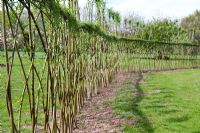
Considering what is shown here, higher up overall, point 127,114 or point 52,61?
point 52,61

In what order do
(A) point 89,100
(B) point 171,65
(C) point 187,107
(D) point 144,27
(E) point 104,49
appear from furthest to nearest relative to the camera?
1. (D) point 144,27
2. (B) point 171,65
3. (E) point 104,49
4. (A) point 89,100
5. (C) point 187,107

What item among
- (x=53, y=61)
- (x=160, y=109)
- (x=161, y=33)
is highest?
(x=161, y=33)

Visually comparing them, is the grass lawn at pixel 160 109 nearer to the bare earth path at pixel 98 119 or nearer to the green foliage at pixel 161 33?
the bare earth path at pixel 98 119

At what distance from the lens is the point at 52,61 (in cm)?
566

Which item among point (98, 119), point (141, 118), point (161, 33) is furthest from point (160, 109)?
point (161, 33)

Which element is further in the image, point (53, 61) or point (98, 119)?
point (98, 119)

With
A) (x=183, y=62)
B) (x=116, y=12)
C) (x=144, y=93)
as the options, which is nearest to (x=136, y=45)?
(x=116, y=12)

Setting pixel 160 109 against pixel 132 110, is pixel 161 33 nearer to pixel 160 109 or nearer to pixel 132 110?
pixel 160 109

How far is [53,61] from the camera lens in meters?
5.71

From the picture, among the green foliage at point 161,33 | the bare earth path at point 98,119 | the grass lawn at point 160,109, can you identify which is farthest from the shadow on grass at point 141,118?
the green foliage at point 161,33

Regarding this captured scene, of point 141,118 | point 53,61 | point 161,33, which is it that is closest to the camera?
point 53,61

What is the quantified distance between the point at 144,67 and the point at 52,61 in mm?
24132

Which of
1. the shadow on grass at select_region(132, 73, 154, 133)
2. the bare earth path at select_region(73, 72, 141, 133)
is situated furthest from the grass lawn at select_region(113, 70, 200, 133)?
the bare earth path at select_region(73, 72, 141, 133)

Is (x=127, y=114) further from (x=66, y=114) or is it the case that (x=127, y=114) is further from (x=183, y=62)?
(x=183, y=62)
